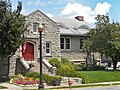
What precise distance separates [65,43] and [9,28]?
13.7m

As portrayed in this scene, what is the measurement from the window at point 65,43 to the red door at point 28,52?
6020mm

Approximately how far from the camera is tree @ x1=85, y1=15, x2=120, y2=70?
117 feet

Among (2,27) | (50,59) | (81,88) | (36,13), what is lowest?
(81,88)

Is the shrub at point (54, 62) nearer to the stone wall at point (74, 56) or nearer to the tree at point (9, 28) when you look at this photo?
the stone wall at point (74, 56)

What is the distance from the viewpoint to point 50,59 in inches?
1350

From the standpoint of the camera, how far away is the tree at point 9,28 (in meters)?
26.7

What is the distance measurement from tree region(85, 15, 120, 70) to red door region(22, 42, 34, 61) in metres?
7.63

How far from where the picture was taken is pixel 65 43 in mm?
39469

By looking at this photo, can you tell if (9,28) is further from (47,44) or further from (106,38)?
(106,38)

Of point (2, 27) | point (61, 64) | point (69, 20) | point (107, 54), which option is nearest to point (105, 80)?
point (61, 64)

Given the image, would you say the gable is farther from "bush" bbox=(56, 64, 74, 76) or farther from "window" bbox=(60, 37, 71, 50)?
"bush" bbox=(56, 64, 74, 76)

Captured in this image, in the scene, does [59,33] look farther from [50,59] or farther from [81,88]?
[81,88]

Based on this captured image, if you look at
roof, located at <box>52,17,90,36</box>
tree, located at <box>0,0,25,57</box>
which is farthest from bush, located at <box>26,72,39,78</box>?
roof, located at <box>52,17,90,36</box>

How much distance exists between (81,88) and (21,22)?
8048 mm
